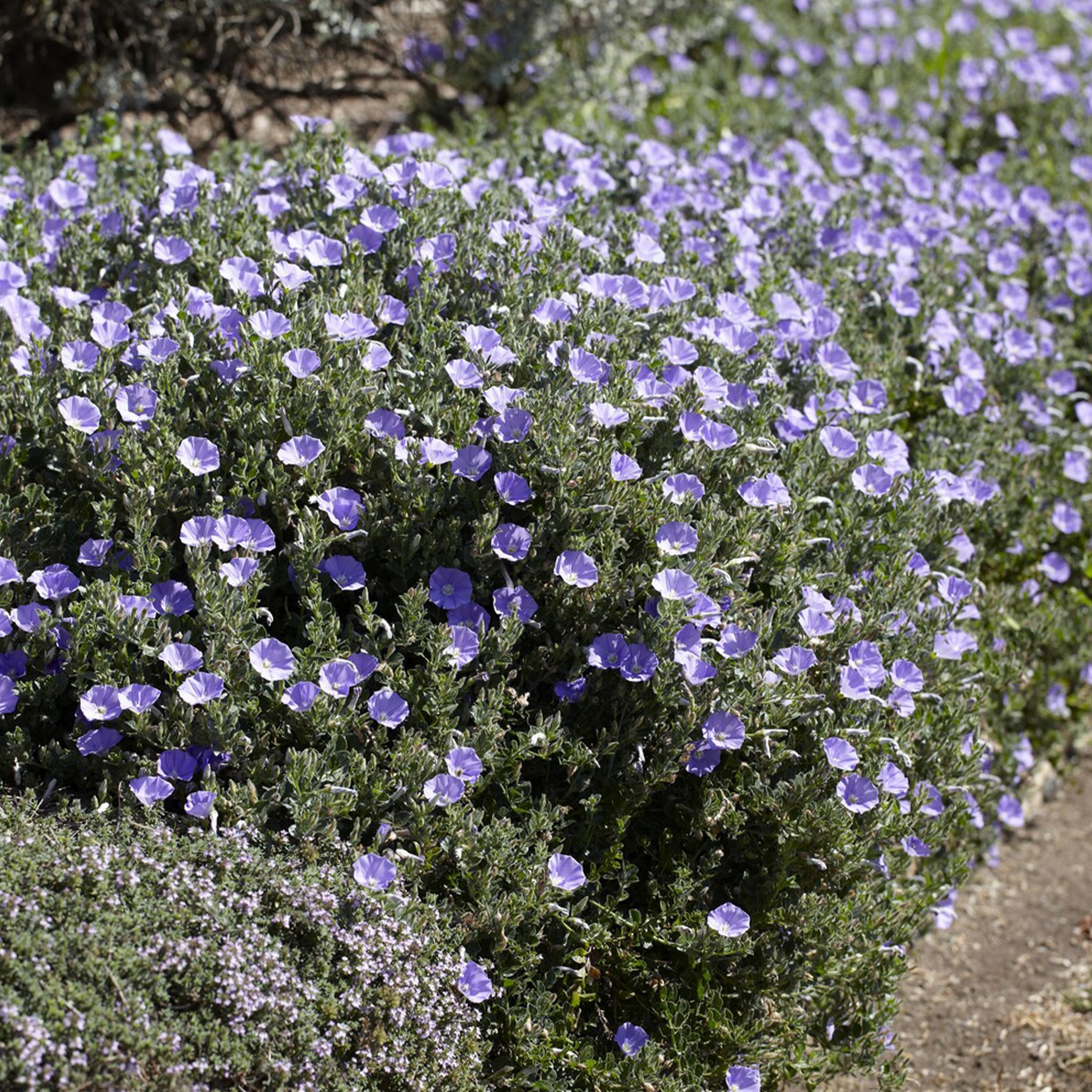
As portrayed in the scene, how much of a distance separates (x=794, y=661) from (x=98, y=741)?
139 centimetres

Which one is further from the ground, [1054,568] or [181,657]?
[181,657]

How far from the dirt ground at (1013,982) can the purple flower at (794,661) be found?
2.93 feet

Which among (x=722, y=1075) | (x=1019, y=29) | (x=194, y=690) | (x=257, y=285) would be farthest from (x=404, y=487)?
(x=1019, y=29)

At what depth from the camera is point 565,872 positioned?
2.43m

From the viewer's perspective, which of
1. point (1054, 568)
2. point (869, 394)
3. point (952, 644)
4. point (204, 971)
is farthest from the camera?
point (1054, 568)

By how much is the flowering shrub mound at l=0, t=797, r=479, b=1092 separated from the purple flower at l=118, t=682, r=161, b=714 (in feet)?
0.67

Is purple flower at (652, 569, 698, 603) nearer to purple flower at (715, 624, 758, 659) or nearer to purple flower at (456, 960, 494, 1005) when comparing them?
purple flower at (715, 624, 758, 659)

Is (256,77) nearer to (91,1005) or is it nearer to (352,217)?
(352,217)

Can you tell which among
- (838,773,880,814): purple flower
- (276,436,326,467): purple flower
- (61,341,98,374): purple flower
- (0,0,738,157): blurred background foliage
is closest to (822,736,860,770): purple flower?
(838,773,880,814): purple flower

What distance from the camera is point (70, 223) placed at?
3.38 metres

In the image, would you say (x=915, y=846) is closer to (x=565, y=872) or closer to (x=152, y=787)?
(x=565, y=872)

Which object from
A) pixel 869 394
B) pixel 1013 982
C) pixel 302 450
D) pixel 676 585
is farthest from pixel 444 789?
pixel 1013 982

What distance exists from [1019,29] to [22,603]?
621cm

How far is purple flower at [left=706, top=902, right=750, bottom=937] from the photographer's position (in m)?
2.48
